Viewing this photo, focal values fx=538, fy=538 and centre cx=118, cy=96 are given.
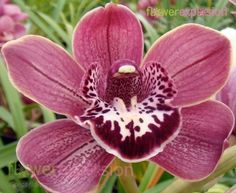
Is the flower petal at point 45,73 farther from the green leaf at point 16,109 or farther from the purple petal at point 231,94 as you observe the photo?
the green leaf at point 16,109

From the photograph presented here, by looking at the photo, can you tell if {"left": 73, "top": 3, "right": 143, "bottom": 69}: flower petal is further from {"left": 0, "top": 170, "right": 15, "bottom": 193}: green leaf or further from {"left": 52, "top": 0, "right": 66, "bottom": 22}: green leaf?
{"left": 52, "top": 0, "right": 66, "bottom": 22}: green leaf

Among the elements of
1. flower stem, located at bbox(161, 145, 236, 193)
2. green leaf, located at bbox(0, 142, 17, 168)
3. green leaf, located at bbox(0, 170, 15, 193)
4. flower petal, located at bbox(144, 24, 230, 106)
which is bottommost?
green leaf, located at bbox(0, 170, 15, 193)

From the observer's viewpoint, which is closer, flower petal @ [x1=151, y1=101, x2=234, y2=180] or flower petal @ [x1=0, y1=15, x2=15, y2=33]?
flower petal @ [x1=151, y1=101, x2=234, y2=180]

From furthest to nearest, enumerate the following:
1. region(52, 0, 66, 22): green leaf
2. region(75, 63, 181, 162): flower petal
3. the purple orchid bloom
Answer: region(52, 0, 66, 22): green leaf < the purple orchid bloom < region(75, 63, 181, 162): flower petal

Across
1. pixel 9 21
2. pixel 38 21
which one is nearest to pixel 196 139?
pixel 38 21

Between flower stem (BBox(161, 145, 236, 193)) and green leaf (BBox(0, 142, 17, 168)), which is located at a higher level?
flower stem (BBox(161, 145, 236, 193))

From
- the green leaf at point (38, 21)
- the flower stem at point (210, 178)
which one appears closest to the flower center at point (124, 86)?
the flower stem at point (210, 178)

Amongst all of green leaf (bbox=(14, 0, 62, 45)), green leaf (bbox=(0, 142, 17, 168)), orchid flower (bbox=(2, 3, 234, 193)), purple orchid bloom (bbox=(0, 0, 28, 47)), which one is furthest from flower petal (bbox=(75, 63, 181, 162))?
purple orchid bloom (bbox=(0, 0, 28, 47))
